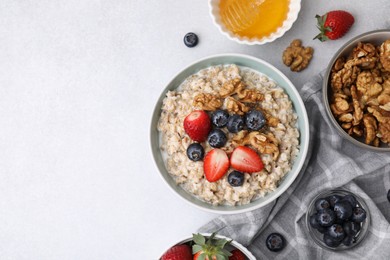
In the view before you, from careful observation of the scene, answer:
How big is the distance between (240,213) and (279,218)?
7.0 inches

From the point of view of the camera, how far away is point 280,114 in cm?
177

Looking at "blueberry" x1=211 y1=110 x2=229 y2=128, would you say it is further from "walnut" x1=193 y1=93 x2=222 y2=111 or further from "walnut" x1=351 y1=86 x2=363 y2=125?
"walnut" x1=351 y1=86 x2=363 y2=125

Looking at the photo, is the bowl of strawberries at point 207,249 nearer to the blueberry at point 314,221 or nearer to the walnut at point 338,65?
the blueberry at point 314,221

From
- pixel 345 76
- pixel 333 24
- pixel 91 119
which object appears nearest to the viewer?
pixel 345 76

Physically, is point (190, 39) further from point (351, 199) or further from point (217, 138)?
point (351, 199)

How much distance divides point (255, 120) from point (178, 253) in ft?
1.71

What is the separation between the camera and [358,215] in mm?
1799

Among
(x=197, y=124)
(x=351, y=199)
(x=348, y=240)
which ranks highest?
(x=197, y=124)

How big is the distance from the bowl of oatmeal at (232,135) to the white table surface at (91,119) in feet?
→ 0.59

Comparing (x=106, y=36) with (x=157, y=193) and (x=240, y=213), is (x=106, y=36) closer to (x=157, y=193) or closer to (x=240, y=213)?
(x=157, y=193)

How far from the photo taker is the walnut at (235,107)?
1.71 metres

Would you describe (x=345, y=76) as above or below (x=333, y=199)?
above

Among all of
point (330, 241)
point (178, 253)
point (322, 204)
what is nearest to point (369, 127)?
point (322, 204)

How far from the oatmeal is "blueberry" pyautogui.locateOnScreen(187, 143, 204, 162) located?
35mm
